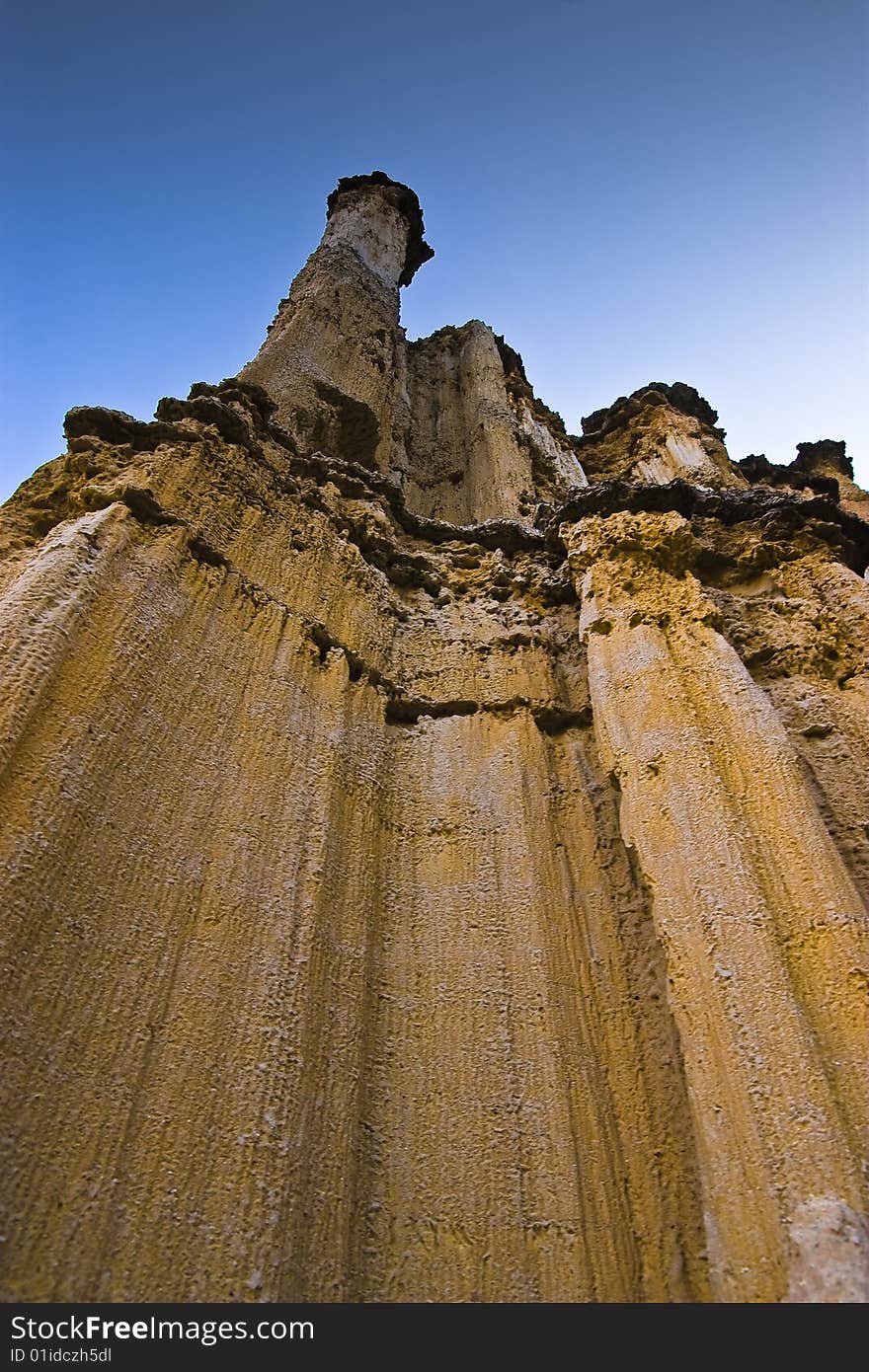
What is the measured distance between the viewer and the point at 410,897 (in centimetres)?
483

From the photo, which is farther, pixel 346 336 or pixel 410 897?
pixel 346 336

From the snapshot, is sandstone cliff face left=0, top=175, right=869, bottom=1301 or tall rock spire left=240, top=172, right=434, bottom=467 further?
tall rock spire left=240, top=172, right=434, bottom=467

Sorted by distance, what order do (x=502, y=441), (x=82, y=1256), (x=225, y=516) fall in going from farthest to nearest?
1. (x=502, y=441)
2. (x=225, y=516)
3. (x=82, y=1256)

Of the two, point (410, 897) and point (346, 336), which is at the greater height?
point (346, 336)

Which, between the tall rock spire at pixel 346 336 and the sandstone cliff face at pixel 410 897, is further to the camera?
the tall rock spire at pixel 346 336

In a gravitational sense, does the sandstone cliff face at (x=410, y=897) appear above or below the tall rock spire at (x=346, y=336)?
below

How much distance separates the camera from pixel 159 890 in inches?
147

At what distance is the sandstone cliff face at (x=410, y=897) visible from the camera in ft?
9.87

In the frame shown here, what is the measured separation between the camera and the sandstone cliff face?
3.01m

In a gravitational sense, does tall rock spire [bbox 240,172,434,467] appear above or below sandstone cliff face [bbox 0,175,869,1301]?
above
